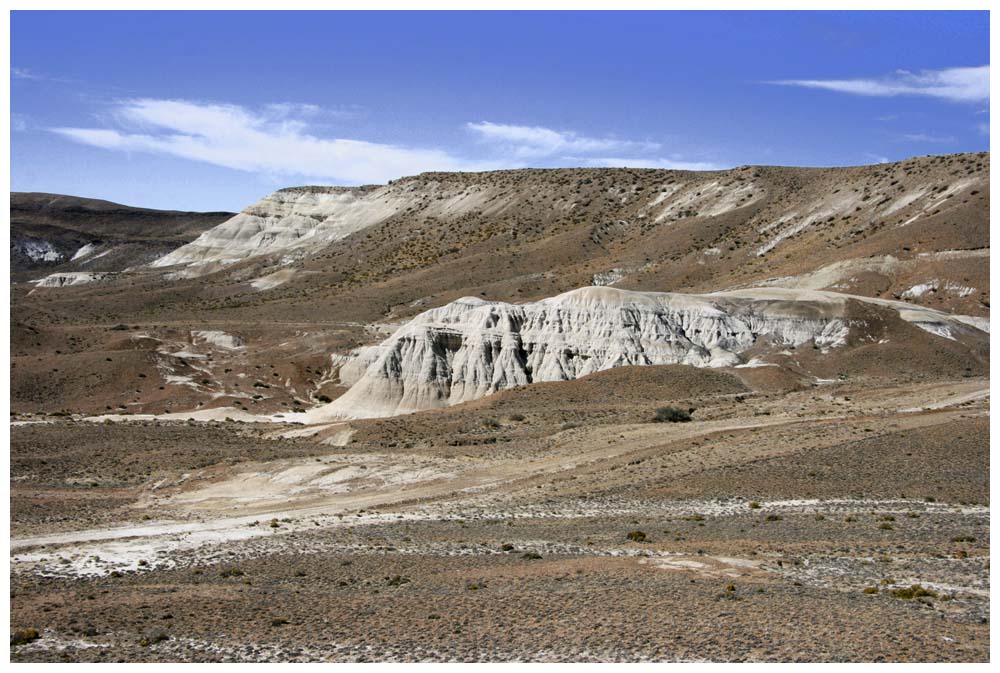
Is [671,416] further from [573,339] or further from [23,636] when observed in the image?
[23,636]

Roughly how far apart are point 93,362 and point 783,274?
57.7 m

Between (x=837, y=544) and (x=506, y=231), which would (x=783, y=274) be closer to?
(x=506, y=231)

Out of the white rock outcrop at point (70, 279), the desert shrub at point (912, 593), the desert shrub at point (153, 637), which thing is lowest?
the desert shrub at point (912, 593)

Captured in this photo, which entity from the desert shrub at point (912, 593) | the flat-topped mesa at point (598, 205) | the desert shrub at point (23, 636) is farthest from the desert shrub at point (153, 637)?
the flat-topped mesa at point (598, 205)

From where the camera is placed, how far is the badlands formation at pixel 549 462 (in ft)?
55.0

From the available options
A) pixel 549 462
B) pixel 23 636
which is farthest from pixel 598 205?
pixel 23 636

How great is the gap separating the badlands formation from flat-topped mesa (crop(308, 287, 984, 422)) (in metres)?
0.20

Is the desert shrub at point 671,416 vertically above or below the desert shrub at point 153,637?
above

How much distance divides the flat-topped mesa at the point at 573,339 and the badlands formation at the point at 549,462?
20cm

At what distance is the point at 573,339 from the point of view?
64375mm

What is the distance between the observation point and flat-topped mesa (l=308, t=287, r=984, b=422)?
63031 millimetres

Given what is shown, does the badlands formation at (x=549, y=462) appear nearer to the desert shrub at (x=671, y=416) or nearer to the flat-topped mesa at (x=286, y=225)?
the desert shrub at (x=671, y=416)

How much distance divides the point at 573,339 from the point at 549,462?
26838 mm

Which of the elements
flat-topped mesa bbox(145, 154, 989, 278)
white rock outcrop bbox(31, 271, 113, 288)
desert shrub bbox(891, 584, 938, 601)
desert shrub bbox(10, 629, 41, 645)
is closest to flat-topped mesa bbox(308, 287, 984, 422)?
flat-topped mesa bbox(145, 154, 989, 278)
